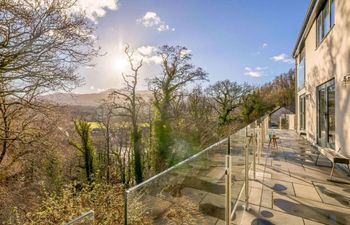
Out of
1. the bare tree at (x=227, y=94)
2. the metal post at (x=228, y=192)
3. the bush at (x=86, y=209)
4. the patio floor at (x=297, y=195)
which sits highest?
the bare tree at (x=227, y=94)

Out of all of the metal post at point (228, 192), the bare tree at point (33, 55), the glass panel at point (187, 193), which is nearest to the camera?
the glass panel at point (187, 193)

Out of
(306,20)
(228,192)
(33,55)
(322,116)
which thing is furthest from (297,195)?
(306,20)

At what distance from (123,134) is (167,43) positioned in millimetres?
10696

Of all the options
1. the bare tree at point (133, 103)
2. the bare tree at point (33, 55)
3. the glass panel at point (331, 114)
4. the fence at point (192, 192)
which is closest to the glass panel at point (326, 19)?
the glass panel at point (331, 114)

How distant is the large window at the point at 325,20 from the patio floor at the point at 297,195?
15.0 ft

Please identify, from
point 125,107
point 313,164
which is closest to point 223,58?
point 125,107

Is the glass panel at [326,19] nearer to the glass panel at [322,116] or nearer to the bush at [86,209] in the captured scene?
the glass panel at [322,116]

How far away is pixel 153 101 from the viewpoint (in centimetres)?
1780

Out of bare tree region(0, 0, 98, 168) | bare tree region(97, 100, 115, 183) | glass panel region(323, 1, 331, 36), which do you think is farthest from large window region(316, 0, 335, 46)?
bare tree region(97, 100, 115, 183)

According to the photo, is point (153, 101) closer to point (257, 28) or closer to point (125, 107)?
point (125, 107)

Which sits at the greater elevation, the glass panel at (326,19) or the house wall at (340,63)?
the glass panel at (326,19)

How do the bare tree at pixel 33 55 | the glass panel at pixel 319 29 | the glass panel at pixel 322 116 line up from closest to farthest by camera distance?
1. the bare tree at pixel 33 55
2. the glass panel at pixel 322 116
3. the glass panel at pixel 319 29

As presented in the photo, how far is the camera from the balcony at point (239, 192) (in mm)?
1505

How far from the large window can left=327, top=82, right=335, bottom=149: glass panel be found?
204cm
